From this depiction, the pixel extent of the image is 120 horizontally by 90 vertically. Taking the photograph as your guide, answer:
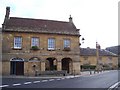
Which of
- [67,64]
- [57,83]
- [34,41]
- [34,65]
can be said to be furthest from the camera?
[67,64]

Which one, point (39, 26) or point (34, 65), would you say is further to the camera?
point (39, 26)

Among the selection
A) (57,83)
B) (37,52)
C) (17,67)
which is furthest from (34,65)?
(57,83)

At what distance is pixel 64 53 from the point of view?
42.6 metres

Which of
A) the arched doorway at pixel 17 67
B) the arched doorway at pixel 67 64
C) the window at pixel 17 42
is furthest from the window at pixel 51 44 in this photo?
the arched doorway at pixel 17 67

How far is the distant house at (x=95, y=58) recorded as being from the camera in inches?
3428

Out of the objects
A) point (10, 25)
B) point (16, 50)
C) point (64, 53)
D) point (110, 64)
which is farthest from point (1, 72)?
point (110, 64)

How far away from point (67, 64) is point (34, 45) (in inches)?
305

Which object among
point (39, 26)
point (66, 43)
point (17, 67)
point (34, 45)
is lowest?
point (17, 67)

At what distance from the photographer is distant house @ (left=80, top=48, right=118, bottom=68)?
87.1 m

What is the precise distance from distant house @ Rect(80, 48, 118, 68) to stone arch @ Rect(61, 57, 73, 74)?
4035 cm

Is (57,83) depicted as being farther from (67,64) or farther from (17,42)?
(67,64)

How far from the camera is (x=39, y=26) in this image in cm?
4278

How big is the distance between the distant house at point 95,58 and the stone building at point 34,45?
42.8 m

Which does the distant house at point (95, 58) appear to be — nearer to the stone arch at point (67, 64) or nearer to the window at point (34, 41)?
the stone arch at point (67, 64)
